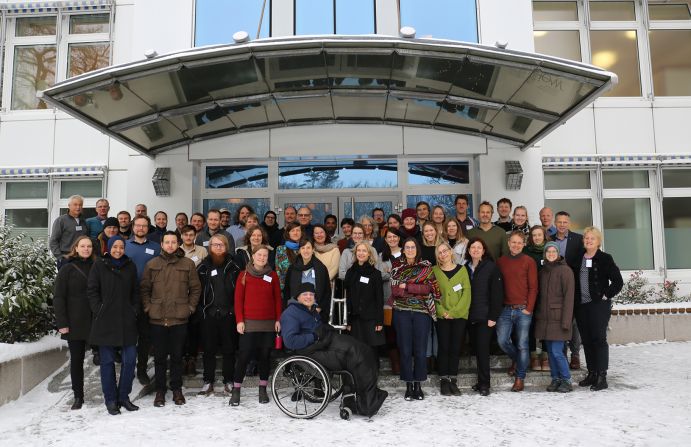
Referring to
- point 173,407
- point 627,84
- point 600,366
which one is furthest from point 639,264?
point 173,407

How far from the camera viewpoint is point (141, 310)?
17.2 ft

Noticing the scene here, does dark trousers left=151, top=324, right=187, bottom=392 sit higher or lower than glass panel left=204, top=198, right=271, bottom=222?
lower

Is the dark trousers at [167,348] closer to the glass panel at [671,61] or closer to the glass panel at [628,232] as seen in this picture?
the glass panel at [628,232]

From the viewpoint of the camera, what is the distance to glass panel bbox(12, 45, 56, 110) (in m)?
10.1

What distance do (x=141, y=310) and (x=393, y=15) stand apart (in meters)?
6.25

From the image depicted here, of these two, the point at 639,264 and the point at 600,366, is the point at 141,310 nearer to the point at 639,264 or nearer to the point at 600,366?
the point at 600,366

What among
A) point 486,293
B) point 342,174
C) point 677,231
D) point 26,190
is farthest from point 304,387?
point 677,231

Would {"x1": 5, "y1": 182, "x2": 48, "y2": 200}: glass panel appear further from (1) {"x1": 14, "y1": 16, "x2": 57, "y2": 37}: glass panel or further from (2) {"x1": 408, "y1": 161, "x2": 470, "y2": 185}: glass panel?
(2) {"x1": 408, "y1": 161, "x2": 470, "y2": 185}: glass panel

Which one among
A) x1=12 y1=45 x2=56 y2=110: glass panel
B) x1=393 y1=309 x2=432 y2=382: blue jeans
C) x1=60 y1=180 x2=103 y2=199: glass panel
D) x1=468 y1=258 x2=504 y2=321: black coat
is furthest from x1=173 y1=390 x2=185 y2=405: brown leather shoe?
x1=12 y1=45 x2=56 y2=110: glass panel

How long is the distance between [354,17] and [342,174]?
2633mm

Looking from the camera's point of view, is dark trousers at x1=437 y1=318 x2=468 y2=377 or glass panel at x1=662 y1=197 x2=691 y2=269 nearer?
dark trousers at x1=437 y1=318 x2=468 y2=377

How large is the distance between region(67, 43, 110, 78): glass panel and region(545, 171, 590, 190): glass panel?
29.1 ft

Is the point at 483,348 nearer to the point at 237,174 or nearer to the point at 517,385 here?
the point at 517,385

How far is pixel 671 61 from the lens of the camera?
1011cm
